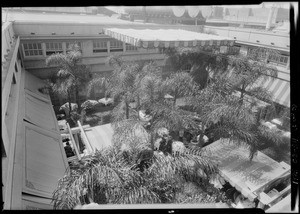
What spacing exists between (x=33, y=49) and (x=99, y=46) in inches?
161

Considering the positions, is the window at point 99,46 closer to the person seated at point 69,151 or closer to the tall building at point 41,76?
the tall building at point 41,76

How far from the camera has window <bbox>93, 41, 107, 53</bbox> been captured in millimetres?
14796

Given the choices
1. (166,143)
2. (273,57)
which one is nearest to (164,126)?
(166,143)

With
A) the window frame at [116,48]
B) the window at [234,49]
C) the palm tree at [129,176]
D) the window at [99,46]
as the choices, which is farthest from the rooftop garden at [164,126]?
the window frame at [116,48]

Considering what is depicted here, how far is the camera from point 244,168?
7.33 meters

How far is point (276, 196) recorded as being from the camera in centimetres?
623

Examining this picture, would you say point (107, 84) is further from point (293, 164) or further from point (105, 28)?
point (293, 164)

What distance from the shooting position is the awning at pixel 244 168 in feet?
21.8

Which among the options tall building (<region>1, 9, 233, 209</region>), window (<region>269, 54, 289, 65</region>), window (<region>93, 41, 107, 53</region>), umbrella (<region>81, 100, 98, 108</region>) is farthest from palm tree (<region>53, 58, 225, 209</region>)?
window (<region>269, 54, 289, 65</region>)

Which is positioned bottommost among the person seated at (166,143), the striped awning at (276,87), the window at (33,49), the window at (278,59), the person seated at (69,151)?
the person seated at (69,151)

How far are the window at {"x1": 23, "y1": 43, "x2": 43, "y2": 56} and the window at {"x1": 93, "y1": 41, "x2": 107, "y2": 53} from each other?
3360mm

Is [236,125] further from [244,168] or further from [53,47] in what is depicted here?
[53,47]

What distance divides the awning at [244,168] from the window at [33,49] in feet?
37.1

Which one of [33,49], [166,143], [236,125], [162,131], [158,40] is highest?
[158,40]
